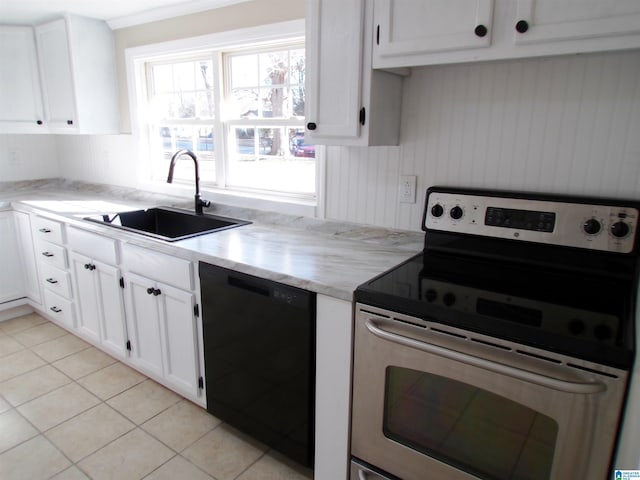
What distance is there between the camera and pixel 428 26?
145 cm

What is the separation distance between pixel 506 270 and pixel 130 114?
9.38ft

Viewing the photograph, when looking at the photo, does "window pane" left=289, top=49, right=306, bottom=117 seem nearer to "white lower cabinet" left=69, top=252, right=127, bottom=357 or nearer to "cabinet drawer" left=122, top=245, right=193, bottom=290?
"cabinet drawer" left=122, top=245, right=193, bottom=290

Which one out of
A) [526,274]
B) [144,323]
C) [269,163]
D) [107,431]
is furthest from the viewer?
[269,163]

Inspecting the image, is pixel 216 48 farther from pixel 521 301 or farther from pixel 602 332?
pixel 602 332

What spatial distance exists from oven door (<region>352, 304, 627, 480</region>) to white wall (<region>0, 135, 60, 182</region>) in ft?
11.8

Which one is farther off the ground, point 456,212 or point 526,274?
point 456,212

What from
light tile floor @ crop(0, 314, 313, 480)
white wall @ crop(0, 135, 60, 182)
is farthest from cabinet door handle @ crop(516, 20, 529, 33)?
white wall @ crop(0, 135, 60, 182)

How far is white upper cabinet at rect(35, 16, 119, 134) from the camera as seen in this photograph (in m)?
2.96

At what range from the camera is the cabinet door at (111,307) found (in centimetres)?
240

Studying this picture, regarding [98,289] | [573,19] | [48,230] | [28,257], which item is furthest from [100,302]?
[573,19]

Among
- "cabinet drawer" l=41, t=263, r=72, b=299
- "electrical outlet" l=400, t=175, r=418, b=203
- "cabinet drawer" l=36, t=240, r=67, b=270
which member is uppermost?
"electrical outlet" l=400, t=175, r=418, b=203

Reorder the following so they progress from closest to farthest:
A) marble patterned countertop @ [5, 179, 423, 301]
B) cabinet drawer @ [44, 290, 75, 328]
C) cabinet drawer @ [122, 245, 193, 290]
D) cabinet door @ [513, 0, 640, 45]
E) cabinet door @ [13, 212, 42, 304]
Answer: cabinet door @ [513, 0, 640, 45], marble patterned countertop @ [5, 179, 423, 301], cabinet drawer @ [122, 245, 193, 290], cabinet drawer @ [44, 290, 75, 328], cabinet door @ [13, 212, 42, 304]

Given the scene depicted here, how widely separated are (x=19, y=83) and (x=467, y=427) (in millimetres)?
3753

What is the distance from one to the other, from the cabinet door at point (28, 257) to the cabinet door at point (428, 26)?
9.29ft
